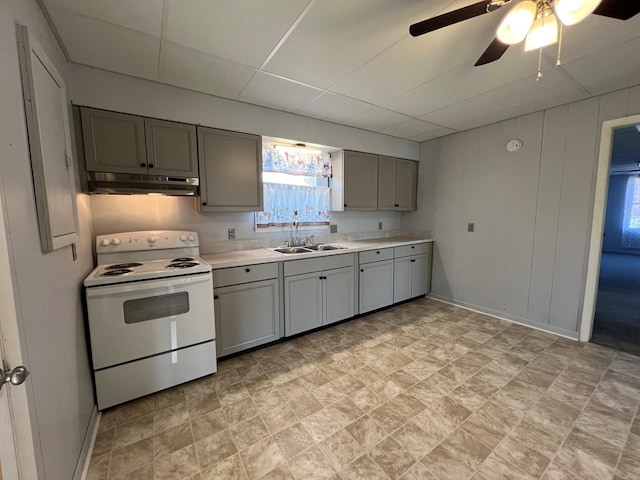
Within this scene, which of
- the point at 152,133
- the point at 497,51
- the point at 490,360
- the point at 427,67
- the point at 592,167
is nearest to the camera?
the point at 497,51

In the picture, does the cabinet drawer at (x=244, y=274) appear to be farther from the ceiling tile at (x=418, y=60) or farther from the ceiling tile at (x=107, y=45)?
the ceiling tile at (x=418, y=60)

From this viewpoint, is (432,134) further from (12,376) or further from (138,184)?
(12,376)

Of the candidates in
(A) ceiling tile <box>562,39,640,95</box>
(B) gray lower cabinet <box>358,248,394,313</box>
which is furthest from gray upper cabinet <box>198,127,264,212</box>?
(A) ceiling tile <box>562,39,640,95</box>

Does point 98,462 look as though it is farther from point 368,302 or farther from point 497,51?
point 497,51

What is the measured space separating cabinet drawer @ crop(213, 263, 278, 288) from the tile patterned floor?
2.42 ft

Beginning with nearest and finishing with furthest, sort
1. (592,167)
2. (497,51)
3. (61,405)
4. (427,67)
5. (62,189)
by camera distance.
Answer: (61,405), (62,189), (497,51), (427,67), (592,167)

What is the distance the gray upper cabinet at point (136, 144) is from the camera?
6.38ft

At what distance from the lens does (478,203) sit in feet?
11.3

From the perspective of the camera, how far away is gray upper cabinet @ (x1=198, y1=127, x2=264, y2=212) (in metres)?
2.42

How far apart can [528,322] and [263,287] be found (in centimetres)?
304

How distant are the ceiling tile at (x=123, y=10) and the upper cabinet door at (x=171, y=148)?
0.74 meters

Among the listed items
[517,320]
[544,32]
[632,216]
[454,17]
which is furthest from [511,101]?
[632,216]

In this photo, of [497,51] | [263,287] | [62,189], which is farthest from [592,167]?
[62,189]

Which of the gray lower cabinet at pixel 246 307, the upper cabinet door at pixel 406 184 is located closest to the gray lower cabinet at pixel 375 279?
the upper cabinet door at pixel 406 184
